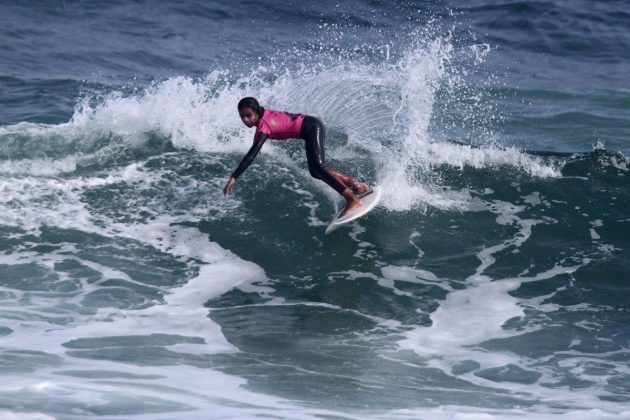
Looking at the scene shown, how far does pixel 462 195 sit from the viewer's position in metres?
11.2

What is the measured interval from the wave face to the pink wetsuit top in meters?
1.45

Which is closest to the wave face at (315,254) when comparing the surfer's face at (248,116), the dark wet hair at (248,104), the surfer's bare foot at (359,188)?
the surfer's bare foot at (359,188)

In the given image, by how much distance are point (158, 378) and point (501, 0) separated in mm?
20510

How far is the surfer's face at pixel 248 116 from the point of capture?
864 cm

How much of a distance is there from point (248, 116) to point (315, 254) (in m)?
1.92

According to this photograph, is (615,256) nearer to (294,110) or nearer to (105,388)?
(294,110)

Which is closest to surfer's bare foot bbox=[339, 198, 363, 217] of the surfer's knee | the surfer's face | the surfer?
the surfer

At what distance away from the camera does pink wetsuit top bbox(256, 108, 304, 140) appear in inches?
348

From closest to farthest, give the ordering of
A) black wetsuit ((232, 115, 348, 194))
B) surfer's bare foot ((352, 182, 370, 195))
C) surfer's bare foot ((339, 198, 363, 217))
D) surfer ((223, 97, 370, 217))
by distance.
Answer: surfer ((223, 97, 370, 217)) < black wetsuit ((232, 115, 348, 194)) < surfer's bare foot ((339, 198, 363, 217)) < surfer's bare foot ((352, 182, 370, 195))

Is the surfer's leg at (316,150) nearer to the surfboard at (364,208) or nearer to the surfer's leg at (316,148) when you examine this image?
the surfer's leg at (316,148)

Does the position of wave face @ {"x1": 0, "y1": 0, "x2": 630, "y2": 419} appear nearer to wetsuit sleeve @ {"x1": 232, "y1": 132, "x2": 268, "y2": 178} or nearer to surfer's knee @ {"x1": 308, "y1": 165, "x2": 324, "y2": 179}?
surfer's knee @ {"x1": 308, "y1": 165, "x2": 324, "y2": 179}

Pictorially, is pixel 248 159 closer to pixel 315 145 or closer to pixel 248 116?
pixel 248 116

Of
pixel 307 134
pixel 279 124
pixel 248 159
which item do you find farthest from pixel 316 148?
pixel 248 159

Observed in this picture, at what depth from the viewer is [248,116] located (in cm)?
870
